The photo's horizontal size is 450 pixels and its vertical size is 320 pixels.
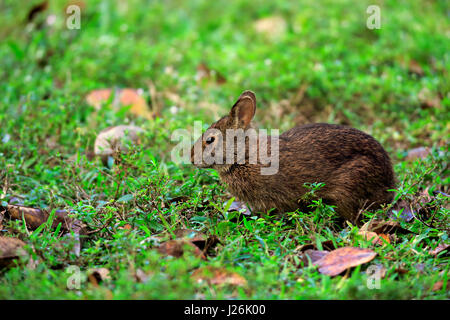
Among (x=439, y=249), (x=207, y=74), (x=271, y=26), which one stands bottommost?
(x=439, y=249)

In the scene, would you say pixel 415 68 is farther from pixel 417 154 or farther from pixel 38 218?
pixel 38 218

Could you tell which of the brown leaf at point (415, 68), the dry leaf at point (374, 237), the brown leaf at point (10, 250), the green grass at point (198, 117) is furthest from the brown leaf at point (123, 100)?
the brown leaf at point (415, 68)

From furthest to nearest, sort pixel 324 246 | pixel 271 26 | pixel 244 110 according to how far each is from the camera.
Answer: pixel 271 26, pixel 244 110, pixel 324 246

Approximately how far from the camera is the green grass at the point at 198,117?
379 centimetres

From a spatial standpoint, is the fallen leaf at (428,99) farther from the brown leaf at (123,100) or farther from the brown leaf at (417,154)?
the brown leaf at (123,100)

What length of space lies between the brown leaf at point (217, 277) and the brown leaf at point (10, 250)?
1.17 metres

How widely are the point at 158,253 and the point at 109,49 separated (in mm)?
4746

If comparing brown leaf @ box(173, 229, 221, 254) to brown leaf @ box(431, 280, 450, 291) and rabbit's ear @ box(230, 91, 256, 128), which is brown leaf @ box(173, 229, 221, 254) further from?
brown leaf @ box(431, 280, 450, 291)

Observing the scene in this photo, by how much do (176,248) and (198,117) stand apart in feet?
9.21

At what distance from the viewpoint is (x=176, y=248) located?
3.98 metres

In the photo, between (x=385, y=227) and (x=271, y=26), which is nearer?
(x=385, y=227)

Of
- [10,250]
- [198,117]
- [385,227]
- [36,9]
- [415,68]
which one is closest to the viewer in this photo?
[10,250]

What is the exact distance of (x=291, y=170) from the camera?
501 cm

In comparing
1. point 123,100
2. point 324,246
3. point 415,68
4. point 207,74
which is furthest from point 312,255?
point 415,68
